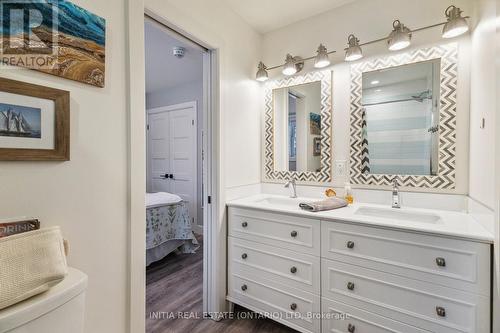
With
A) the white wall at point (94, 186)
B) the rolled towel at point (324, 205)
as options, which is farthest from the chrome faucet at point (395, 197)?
the white wall at point (94, 186)

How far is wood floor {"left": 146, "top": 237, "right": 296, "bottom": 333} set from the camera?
5.83 ft

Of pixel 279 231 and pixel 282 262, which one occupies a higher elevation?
pixel 279 231

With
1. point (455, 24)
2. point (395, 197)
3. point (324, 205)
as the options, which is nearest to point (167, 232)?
point (324, 205)

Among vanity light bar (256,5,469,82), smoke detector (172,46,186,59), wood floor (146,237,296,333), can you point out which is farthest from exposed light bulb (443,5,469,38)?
smoke detector (172,46,186,59)

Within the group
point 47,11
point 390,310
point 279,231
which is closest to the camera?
point 47,11

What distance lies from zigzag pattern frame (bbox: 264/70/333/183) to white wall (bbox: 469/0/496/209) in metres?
0.90

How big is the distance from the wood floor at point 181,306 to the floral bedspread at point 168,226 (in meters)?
0.33

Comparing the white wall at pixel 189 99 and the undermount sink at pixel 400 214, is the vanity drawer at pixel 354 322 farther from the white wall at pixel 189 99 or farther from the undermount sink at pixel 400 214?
the white wall at pixel 189 99

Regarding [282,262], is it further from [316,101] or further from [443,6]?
[443,6]

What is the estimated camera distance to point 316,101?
Answer: 83.7 inches

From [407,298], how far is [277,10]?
7.44 feet

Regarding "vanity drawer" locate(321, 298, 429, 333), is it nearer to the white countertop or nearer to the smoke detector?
the white countertop

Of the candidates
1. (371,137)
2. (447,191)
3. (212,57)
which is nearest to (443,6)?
(371,137)

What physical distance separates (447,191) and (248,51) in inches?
77.3
